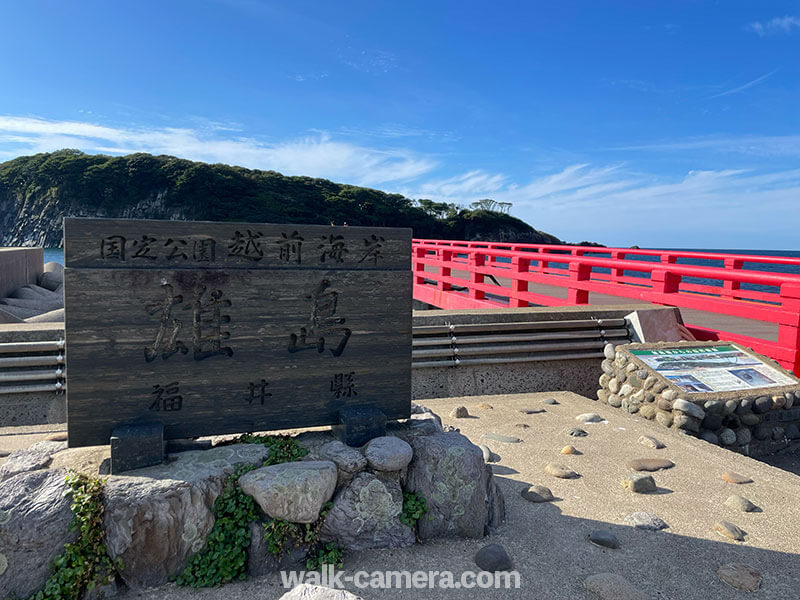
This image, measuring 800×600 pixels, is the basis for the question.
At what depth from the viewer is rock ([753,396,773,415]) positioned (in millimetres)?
4301

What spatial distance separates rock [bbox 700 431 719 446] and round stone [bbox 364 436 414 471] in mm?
2962

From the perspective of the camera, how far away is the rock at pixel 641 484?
3.30 metres

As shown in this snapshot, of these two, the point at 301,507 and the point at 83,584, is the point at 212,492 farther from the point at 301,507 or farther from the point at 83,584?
the point at 83,584

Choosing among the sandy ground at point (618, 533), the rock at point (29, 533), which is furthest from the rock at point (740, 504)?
the rock at point (29, 533)

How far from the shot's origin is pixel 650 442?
409cm

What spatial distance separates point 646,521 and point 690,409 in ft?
5.75

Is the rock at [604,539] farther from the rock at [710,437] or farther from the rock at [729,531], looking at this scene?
the rock at [710,437]

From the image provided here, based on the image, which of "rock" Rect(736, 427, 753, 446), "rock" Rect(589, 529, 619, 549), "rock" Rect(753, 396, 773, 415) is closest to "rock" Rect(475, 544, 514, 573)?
"rock" Rect(589, 529, 619, 549)

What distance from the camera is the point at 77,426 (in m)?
2.64

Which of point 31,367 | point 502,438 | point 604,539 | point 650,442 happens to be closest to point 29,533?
point 31,367

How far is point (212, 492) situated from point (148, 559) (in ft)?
1.30

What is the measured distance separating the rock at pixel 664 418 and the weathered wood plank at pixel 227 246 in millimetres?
2927

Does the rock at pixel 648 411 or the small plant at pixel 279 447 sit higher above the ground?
the small plant at pixel 279 447

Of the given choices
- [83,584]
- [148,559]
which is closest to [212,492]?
[148,559]
